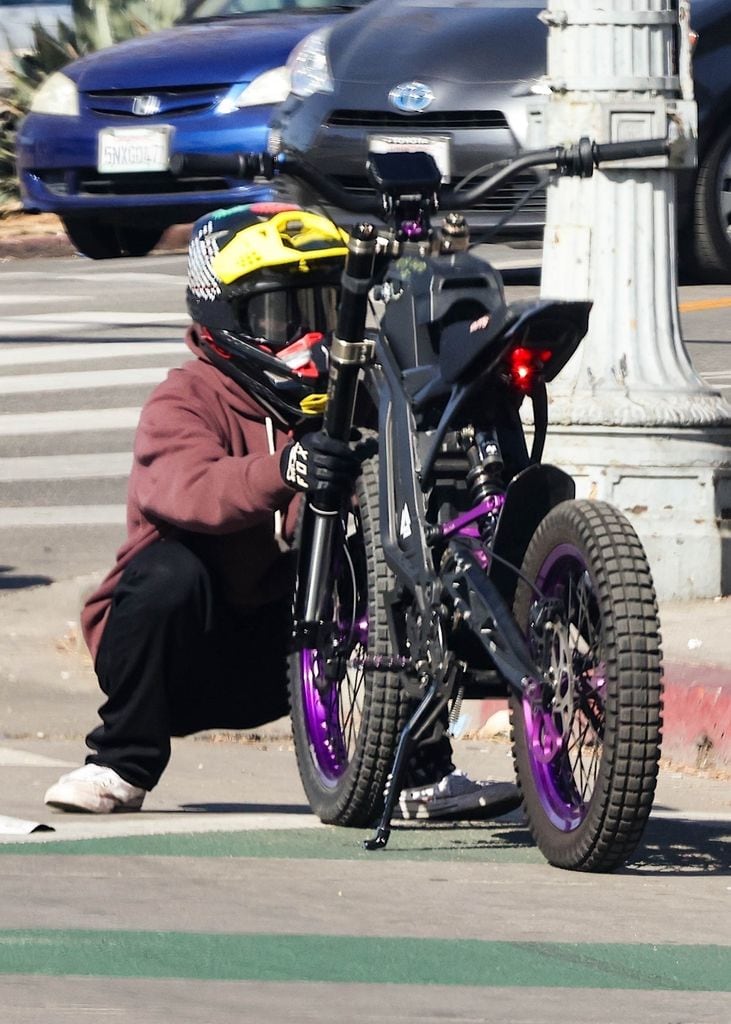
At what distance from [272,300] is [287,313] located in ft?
0.14

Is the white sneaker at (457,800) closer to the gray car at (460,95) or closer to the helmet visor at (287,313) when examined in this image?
the helmet visor at (287,313)

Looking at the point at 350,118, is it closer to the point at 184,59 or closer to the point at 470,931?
the point at 184,59

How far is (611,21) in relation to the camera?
7.64m

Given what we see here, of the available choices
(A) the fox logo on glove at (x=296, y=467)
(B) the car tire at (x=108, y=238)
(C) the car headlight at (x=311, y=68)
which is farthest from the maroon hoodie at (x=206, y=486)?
(B) the car tire at (x=108, y=238)

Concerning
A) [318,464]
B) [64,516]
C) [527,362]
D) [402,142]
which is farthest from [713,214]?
[527,362]

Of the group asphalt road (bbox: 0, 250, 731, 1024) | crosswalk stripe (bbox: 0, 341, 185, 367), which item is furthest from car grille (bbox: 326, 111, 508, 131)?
asphalt road (bbox: 0, 250, 731, 1024)

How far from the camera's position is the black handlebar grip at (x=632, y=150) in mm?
4801

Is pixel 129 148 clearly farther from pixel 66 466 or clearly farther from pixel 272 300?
pixel 272 300

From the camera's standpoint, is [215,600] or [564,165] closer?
[564,165]

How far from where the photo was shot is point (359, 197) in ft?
16.4

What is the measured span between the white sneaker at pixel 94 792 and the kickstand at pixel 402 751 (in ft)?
2.53

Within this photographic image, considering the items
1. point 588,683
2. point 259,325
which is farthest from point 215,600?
point 588,683

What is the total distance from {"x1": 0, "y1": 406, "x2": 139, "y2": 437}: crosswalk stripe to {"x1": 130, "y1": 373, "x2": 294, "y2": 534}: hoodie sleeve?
5.19 metres

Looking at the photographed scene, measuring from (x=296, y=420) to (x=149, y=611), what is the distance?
19.6 inches
